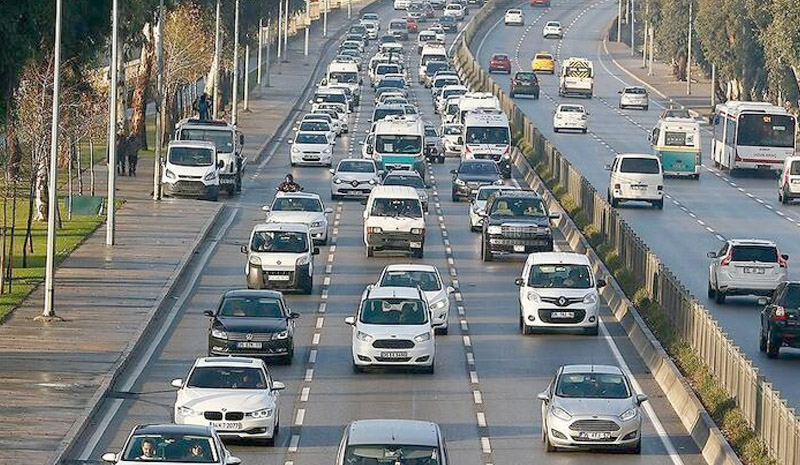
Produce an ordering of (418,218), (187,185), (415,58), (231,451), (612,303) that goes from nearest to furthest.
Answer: (231,451), (612,303), (418,218), (187,185), (415,58)

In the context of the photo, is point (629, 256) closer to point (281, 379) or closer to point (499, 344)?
point (499, 344)

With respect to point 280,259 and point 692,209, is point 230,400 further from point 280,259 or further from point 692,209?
point 692,209

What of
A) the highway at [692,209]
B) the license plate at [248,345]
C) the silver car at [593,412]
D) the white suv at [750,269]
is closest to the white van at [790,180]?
the highway at [692,209]

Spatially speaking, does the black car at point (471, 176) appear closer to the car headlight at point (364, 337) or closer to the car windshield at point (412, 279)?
the car windshield at point (412, 279)

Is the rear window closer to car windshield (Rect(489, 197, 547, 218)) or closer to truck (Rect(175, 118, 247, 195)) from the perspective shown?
car windshield (Rect(489, 197, 547, 218))


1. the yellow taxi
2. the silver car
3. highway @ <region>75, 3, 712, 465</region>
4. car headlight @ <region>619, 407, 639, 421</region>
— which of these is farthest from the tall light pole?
the yellow taxi

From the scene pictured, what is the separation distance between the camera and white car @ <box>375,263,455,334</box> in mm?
43031

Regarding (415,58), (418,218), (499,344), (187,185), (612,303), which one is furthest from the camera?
(415,58)

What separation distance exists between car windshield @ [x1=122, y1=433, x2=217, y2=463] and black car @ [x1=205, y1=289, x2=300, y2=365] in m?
12.4

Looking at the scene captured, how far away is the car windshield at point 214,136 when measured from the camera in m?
70.8

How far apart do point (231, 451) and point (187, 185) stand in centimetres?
3797

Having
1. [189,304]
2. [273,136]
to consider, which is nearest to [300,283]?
[189,304]

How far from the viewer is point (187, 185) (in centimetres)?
6856

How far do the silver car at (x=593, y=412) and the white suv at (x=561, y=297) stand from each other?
11.1m
